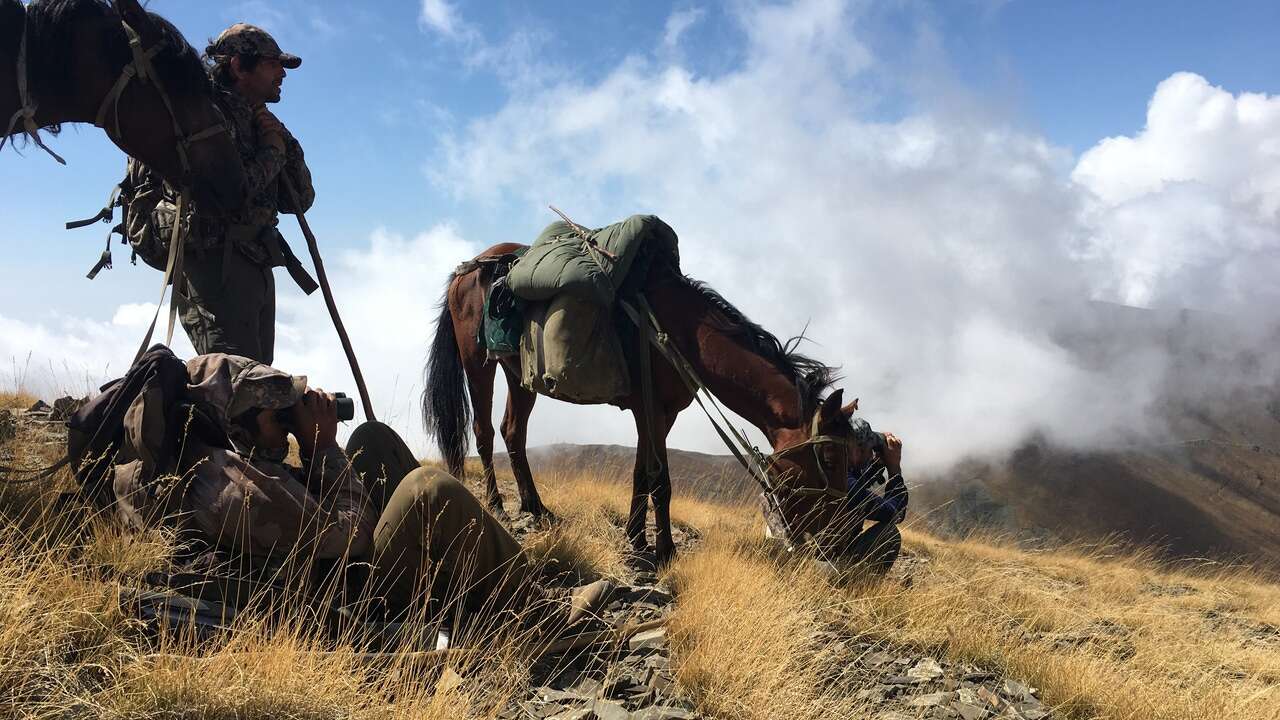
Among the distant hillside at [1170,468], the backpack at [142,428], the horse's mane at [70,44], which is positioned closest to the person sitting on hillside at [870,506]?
the backpack at [142,428]

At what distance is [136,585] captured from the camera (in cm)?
255

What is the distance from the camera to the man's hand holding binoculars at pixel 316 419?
2.74m

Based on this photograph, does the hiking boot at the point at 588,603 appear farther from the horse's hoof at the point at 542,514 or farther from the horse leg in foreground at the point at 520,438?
the horse leg in foreground at the point at 520,438

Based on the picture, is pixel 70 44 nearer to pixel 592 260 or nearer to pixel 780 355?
pixel 592 260

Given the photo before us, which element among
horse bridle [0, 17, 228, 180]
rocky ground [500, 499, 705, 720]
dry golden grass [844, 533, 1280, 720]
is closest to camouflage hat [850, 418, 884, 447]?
dry golden grass [844, 533, 1280, 720]

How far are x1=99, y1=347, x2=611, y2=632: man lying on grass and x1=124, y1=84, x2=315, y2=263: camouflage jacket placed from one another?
1.17 m

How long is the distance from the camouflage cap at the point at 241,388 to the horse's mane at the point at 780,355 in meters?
2.87

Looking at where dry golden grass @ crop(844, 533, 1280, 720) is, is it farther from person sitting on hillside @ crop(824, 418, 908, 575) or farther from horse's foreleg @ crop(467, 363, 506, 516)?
horse's foreleg @ crop(467, 363, 506, 516)

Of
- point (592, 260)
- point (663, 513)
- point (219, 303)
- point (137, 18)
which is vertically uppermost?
point (137, 18)

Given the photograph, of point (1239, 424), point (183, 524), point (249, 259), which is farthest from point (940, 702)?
point (1239, 424)

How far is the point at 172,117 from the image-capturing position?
3426mm

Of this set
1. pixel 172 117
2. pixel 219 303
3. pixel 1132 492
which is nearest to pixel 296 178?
pixel 172 117

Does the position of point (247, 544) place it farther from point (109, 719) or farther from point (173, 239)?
point (173, 239)

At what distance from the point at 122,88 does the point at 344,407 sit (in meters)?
1.89
